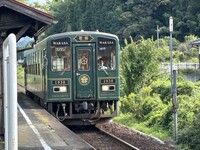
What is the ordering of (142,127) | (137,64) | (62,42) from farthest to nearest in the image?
1. (137,64)
2. (142,127)
3. (62,42)

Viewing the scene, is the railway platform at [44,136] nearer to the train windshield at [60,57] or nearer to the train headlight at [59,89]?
the train headlight at [59,89]

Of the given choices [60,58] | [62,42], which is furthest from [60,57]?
[62,42]

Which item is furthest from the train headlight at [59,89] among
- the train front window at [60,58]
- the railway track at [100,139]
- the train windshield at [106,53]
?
the railway track at [100,139]

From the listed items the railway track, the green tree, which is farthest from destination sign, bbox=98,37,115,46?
the green tree

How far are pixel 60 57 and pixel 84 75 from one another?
891 millimetres

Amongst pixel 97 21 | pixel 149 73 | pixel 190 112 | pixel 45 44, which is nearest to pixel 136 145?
pixel 190 112

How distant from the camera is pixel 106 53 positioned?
14.3 meters

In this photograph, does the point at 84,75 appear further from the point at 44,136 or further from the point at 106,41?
the point at 44,136

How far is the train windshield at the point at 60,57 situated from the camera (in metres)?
14.2

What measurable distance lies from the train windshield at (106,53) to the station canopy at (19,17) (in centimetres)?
451

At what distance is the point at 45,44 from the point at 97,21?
66.2 m

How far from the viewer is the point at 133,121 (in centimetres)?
Answer: 1599

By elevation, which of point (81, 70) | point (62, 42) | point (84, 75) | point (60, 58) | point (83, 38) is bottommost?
point (84, 75)

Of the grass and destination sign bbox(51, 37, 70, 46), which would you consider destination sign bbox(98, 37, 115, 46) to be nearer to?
destination sign bbox(51, 37, 70, 46)
